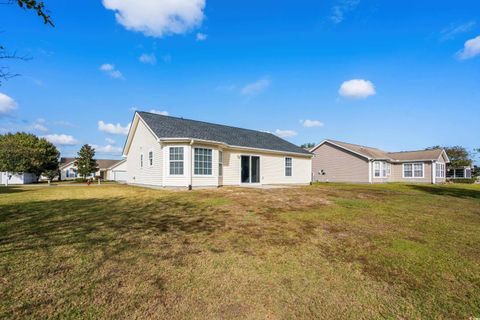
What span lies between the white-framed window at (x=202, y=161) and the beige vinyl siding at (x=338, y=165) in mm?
17747

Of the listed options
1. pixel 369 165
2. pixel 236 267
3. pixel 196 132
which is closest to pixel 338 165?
pixel 369 165

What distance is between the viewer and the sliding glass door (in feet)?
57.3

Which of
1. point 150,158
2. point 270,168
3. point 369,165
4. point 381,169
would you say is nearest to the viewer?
point 150,158

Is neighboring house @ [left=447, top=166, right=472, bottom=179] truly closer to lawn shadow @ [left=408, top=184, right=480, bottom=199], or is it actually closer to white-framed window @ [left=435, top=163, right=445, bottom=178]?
white-framed window @ [left=435, top=163, right=445, bottom=178]

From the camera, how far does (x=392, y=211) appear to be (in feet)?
26.0

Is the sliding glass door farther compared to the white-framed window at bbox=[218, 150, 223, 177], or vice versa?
the sliding glass door

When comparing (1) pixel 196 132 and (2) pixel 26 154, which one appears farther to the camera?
(2) pixel 26 154

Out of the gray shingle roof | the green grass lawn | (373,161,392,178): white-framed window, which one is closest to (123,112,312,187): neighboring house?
the gray shingle roof

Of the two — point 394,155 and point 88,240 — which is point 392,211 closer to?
point 88,240

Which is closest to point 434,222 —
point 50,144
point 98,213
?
point 98,213

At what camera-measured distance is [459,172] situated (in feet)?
131

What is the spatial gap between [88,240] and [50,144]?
49900 mm

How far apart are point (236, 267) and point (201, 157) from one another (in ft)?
35.8

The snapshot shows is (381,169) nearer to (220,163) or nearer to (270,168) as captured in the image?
(270,168)
